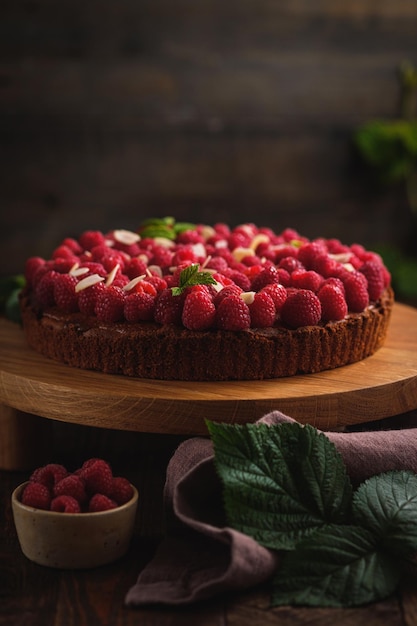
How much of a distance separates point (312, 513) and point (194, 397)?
0.46m

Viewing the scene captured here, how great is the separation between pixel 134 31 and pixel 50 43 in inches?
17.6

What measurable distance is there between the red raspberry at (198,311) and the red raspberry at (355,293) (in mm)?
493

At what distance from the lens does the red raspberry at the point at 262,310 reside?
2.45m

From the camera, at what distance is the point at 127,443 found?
288 centimetres

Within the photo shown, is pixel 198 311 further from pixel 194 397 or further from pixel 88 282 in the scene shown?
pixel 88 282

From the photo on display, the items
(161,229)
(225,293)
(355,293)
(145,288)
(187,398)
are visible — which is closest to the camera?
(187,398)

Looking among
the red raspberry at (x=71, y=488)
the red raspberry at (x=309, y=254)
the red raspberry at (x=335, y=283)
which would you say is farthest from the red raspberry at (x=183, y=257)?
the red raspberry at (x=71, y=488)

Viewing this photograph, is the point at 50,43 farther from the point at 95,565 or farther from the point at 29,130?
the point at 95,565

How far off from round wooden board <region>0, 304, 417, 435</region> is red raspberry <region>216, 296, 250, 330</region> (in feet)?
0.54

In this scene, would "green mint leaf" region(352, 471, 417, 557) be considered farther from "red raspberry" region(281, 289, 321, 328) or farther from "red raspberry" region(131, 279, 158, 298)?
"red raspberry" region(131, 279, 158, 298)

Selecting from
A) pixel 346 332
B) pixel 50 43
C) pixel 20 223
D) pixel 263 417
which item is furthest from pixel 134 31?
pixel 263 417

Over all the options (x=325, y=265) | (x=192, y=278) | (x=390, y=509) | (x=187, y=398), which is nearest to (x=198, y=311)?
(x=192, y=278)

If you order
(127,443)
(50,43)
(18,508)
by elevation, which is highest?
(50,43)

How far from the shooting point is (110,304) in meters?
2.50
